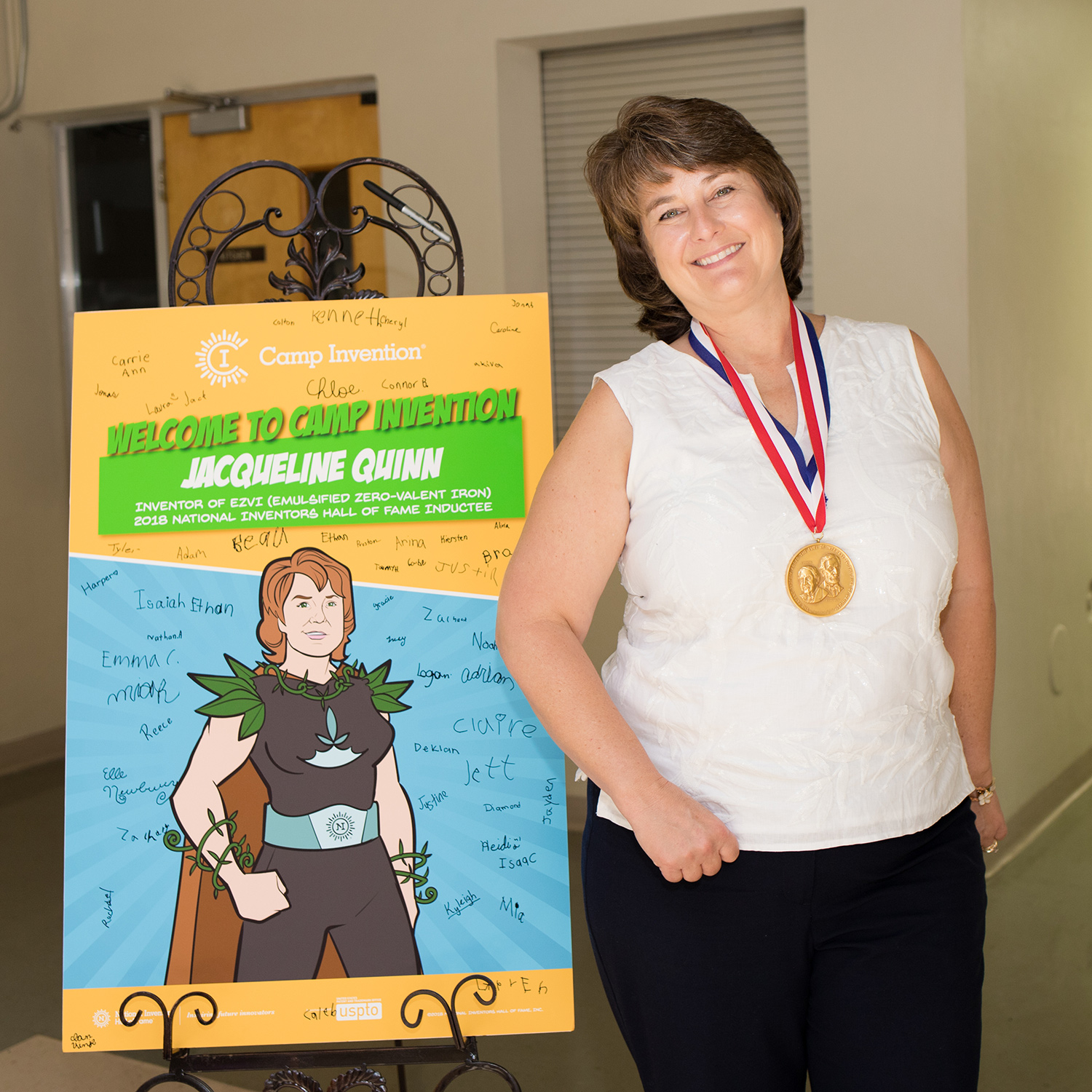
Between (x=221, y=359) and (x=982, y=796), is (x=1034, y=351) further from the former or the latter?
(x=221, y=359)

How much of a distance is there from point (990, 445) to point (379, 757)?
7.28ft

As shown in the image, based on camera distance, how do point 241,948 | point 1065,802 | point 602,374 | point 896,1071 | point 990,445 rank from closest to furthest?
point 896,1071 → point 602,374 → point 241,948 → point 990,445 → point 1065,802

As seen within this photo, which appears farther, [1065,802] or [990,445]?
[1065,802]

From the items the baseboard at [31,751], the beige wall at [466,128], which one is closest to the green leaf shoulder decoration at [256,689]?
the beige wall at [466,128]

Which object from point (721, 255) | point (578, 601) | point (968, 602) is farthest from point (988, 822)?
point (721, 255)

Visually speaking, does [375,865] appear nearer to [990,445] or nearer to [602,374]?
[602,374]

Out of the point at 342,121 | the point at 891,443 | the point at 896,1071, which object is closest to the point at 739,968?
the point at 896,1071

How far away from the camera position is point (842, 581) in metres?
1.24

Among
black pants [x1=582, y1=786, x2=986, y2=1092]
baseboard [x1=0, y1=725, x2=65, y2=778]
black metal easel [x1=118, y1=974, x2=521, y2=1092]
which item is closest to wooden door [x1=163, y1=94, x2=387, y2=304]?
baseboard [x1=0, y1=725, x2=65, y2=778]

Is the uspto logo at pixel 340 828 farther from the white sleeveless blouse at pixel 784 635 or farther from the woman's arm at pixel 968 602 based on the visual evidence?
the woman's arm at pixel 968 602

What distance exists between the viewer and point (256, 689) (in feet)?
6.04

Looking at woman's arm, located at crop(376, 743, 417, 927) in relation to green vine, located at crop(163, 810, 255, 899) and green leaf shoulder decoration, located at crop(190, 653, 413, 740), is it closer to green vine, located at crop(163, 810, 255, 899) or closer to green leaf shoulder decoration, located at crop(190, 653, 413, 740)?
green leaf shoulder decoration, located at crop(190, 653, 413, 740)

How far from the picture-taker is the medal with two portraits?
124 cm

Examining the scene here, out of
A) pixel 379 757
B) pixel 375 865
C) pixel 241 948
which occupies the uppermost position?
pixel 379 757
